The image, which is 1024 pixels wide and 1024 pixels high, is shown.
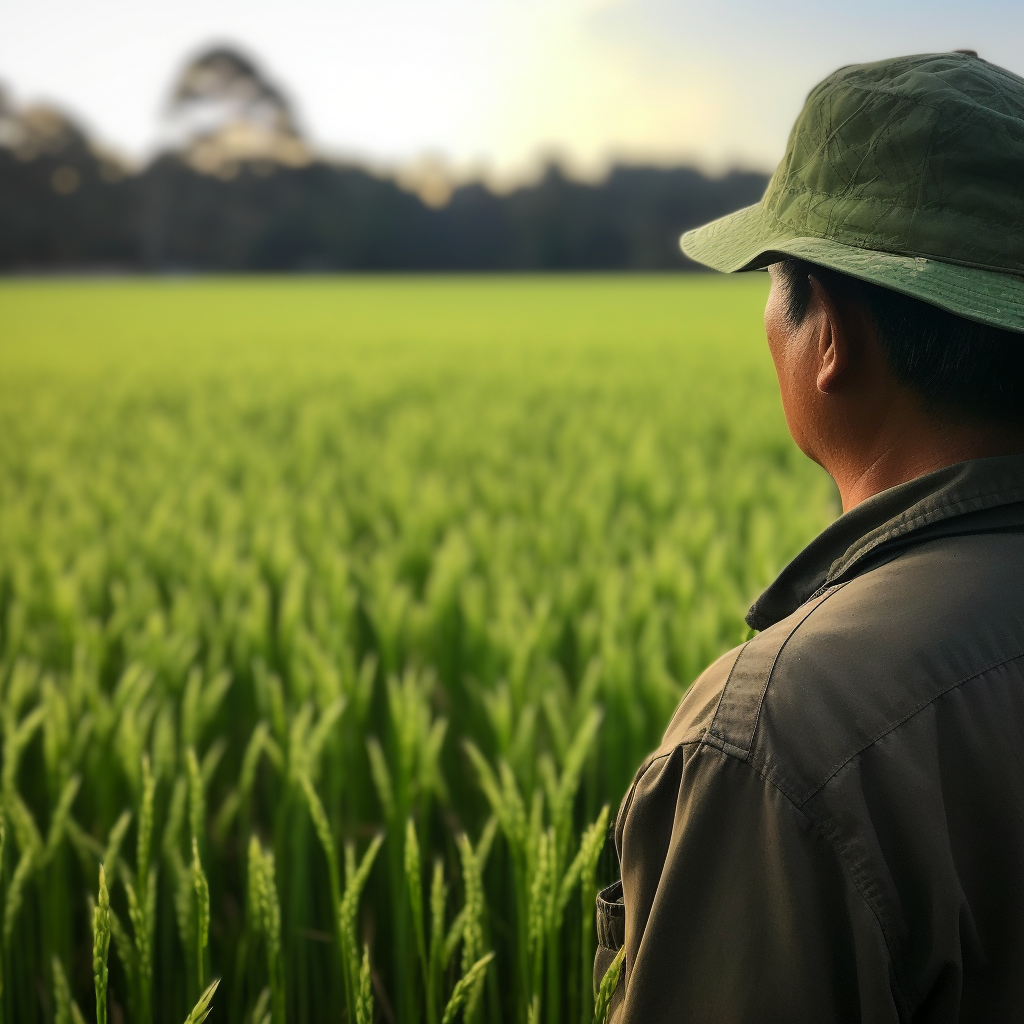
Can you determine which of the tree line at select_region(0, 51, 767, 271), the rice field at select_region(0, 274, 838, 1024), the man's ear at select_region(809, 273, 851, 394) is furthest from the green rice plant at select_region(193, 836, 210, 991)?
the tree line at select_region(0, 51, 767, 271)

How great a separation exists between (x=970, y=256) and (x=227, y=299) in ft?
75.4

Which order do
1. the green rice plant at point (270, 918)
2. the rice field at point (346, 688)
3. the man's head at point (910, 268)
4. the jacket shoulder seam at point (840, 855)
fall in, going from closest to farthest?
the jacket shoulder seam at point (840, 855)
the man's head at point (910, 268)
the green rice plant at point (270, 918)
the rice field at point (346, 688)

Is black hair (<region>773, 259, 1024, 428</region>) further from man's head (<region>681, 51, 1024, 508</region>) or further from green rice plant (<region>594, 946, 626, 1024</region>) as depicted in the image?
green rice plant (<region>594, 946, 626, 1024</region>)

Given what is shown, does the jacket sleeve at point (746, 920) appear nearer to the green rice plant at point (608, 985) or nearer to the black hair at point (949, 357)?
the green rice plant at point (608, 985)

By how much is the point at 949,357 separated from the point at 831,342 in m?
0.08

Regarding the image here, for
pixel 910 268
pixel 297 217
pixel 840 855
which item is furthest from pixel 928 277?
pixel 297 217

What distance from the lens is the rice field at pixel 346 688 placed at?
3.74ft

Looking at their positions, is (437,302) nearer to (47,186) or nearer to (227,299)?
(227,299)

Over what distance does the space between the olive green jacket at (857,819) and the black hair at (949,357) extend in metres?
0.10

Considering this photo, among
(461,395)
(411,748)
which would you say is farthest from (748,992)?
(461,395)

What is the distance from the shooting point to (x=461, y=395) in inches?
257

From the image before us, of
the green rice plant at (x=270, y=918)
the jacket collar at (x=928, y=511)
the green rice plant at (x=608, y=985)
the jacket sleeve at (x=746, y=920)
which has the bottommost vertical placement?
the green rice plant at (x=270, y=918)

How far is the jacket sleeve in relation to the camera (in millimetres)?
551

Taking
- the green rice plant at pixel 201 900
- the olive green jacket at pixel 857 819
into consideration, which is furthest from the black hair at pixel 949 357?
the green rice plant at pixel 201 900
